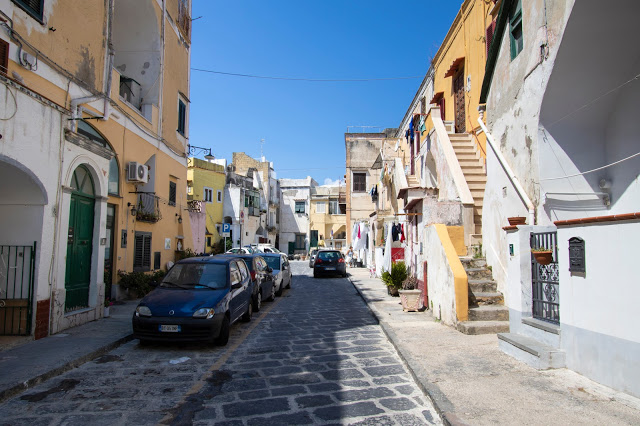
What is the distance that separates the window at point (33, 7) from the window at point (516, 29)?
9.38 metres

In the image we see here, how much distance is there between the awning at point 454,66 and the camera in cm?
1602

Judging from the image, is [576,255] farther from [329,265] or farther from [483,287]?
[329,265]

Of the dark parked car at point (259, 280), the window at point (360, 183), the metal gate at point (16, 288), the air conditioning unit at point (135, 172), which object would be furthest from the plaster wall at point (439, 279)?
the window at point (360, 183)

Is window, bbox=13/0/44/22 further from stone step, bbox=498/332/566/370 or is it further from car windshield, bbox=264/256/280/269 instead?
car windshield, bbox=264/256/280/269

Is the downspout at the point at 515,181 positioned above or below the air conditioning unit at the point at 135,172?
below

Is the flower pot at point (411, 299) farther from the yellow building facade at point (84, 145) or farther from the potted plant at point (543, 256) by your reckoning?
the yellow building facade at point (84, 145)

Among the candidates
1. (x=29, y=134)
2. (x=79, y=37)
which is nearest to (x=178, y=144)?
(x=79, y=37)

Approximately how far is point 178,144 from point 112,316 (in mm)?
8382

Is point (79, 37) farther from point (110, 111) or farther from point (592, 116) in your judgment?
point (592, 116)

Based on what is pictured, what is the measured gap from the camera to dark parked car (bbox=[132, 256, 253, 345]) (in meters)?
7.21

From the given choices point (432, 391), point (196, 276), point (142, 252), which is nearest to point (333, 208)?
point (142, 252)

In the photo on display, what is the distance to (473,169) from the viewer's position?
498 inches

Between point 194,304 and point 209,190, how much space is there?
34755mm

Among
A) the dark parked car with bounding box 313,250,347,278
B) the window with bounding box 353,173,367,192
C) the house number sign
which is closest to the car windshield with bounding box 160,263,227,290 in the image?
the house number sign
